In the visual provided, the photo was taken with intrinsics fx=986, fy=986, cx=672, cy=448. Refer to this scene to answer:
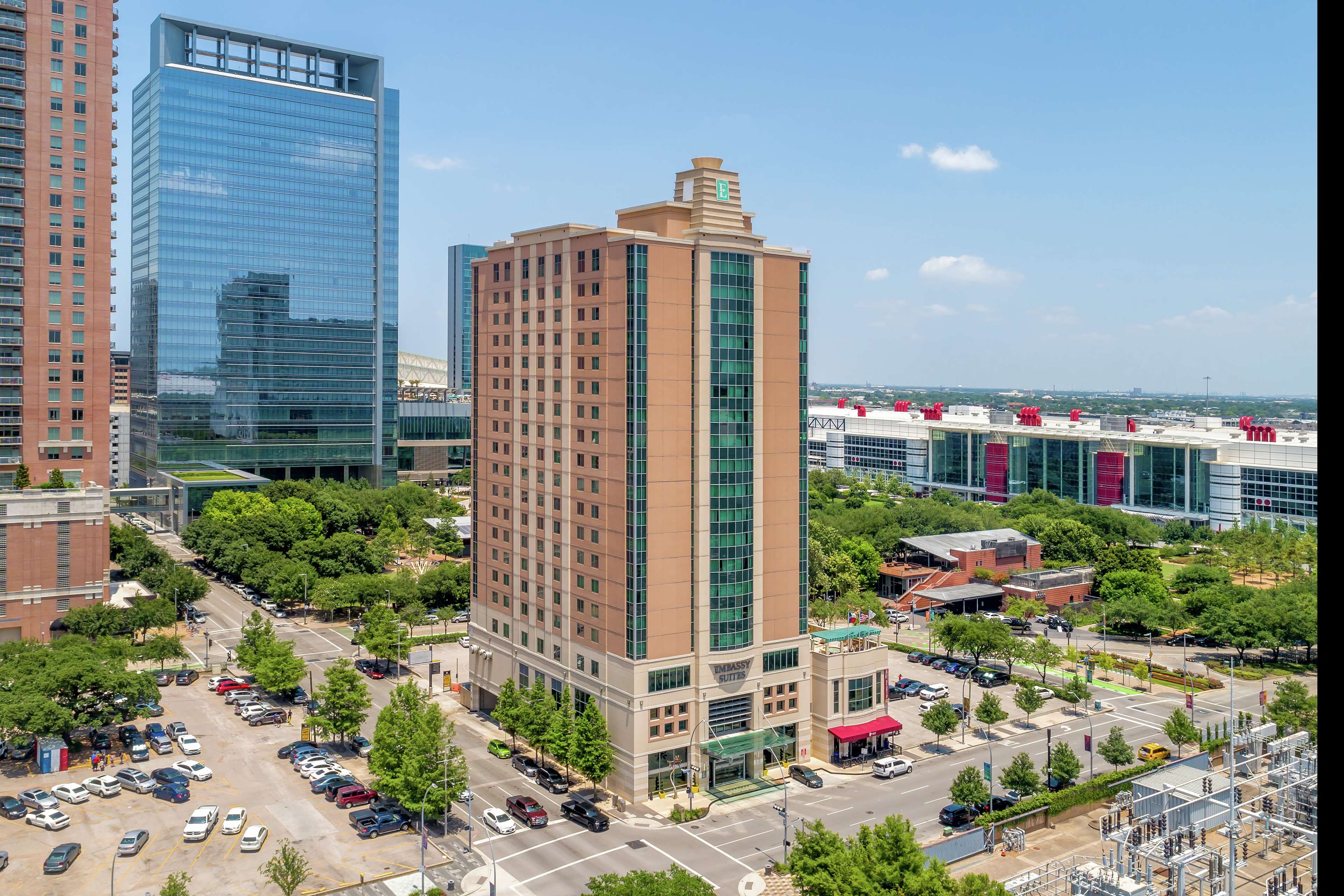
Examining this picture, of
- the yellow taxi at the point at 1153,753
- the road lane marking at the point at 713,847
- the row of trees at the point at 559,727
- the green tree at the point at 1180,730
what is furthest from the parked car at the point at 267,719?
the green tree at the point at 1180,730

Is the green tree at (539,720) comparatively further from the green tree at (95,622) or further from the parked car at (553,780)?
the green tree at (95,622)

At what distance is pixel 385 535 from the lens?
5738 inches

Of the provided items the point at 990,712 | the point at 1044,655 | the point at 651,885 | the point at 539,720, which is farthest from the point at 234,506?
the point at 651,885

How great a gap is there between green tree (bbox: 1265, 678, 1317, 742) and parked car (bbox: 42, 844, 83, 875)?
83986 mm

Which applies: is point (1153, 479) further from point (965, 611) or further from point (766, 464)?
point (766, 464)

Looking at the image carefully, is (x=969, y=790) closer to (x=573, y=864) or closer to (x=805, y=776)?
(x=805, y=776)

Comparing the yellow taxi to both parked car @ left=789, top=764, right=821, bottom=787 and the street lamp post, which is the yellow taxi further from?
the street lamp post

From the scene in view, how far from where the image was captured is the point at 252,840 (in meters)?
60.0

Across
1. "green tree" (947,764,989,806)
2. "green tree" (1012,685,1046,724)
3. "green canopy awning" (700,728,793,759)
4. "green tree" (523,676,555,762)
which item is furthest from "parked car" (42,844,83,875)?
"green tree" (1012,685,1046,724)

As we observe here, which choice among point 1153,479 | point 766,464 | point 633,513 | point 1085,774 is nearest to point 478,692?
point 633,513

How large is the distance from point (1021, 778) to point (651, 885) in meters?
33.8

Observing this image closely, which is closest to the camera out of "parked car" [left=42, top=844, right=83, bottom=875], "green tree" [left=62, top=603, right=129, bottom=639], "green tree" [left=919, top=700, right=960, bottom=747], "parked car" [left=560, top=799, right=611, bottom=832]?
"parked car" [left=42, top=844, right=83, bottom=875]

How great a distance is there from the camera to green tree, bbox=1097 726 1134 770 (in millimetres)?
73062

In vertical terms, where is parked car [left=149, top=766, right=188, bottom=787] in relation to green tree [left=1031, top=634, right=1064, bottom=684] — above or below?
below
